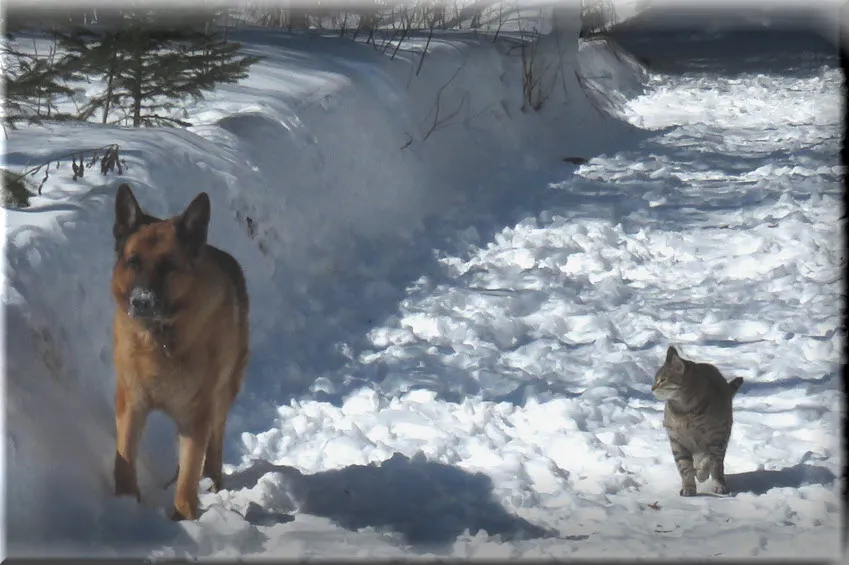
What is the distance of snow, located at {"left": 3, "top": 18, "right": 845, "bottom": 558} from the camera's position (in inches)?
146

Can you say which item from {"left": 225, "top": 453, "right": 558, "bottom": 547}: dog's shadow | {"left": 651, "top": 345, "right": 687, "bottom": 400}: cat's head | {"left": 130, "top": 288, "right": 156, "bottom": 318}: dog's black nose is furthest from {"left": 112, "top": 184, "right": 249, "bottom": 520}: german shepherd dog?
{"left": 651, "top": 345, "right": 687, "bottom": 400}: cat's head

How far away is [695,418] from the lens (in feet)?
14.2

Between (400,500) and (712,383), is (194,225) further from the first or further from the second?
(712,383)

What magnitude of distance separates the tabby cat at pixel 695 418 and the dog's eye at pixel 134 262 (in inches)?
91.1

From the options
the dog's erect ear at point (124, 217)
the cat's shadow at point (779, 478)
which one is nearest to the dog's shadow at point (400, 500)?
the cat's shadow at point (779, 478)

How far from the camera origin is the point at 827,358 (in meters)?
5.60

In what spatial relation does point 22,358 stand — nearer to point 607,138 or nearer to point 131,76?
point 131,76

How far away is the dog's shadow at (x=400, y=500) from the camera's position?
12.5 ft

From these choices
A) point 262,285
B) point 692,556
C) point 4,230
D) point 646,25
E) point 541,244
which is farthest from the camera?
point 646,25

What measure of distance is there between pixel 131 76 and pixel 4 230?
107 inches

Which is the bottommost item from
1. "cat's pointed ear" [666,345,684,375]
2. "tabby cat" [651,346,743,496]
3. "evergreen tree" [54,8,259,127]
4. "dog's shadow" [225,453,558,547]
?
"dog's shadow" [225,453,558,547]

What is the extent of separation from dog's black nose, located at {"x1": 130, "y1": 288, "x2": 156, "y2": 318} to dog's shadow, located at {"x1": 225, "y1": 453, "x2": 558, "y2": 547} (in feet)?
2.91

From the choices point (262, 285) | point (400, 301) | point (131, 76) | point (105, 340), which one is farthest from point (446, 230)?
point (105, 340)

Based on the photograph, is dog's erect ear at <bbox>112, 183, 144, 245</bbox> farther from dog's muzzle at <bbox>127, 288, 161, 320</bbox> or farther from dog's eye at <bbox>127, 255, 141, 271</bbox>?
dog's muzzle at <bbox>127, 288, 161, 320</bbox>
